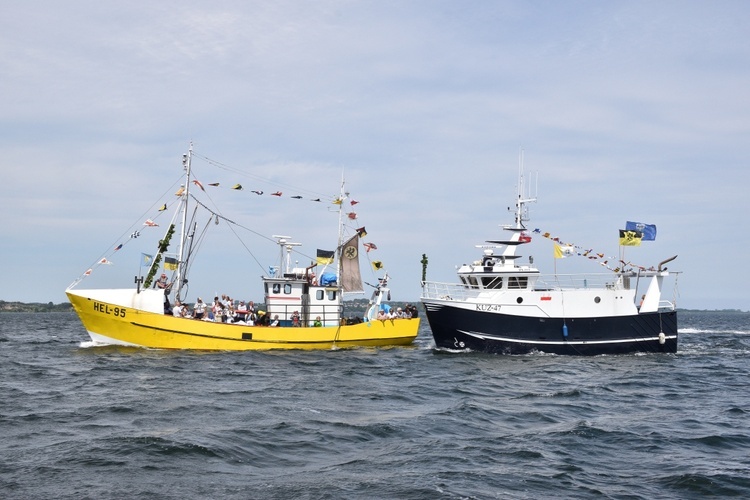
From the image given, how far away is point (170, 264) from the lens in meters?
34.1

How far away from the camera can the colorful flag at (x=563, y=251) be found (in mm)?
37250

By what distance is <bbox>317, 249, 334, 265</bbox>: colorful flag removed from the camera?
38.1 metres

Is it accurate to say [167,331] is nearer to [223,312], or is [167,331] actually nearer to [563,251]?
[223,312]

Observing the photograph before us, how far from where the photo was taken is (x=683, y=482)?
12.6m

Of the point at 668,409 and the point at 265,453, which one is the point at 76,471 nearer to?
the point at 265,453

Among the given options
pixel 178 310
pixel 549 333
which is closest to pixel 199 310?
pixel 178 310

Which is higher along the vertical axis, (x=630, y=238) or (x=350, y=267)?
(x=630, y=238)

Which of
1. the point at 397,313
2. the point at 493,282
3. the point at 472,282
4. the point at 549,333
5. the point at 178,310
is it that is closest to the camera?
the point at 178,310

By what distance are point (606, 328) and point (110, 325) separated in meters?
23.7

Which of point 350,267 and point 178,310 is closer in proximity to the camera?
point 178,310

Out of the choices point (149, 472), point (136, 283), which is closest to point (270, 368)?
point (136, 283)

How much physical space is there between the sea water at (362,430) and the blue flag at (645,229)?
338 inches

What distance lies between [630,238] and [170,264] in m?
23.3

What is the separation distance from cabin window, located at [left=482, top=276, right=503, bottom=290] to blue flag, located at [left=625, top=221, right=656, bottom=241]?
7.34m
